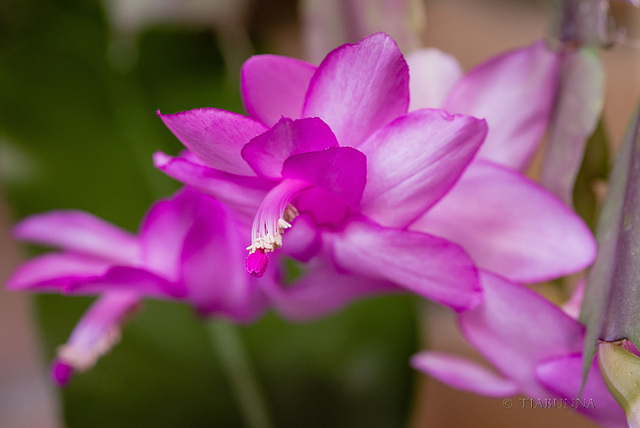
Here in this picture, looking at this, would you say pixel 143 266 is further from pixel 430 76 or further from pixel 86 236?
pixel 430 76

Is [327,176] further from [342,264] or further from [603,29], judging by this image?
[603,29]

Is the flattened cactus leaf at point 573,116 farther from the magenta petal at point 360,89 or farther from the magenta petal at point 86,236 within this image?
the magenta petal at point 86,236

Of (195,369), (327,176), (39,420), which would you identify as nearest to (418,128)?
(327,176)

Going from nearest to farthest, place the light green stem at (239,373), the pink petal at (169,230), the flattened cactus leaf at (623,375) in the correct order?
the flattened cactus leaf at (623,375) < the pink petal at (169,230) < the light green stem at (239,373)

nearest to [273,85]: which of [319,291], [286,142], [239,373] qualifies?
[286,142]

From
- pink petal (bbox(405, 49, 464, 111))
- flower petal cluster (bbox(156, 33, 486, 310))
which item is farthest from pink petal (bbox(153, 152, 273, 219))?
pink petal (bbox(405, 49, 464, 111))

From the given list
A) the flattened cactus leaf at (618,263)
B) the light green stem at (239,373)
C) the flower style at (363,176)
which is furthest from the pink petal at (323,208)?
the light green stem at (239,373)
